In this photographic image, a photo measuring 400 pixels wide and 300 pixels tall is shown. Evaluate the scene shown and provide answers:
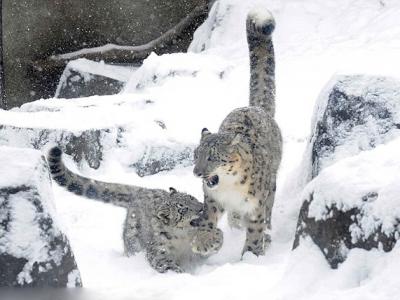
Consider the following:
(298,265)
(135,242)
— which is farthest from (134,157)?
(298,265)

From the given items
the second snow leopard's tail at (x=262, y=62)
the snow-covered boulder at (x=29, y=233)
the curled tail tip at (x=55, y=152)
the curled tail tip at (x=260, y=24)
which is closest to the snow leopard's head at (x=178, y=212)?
the curled tail tip at (x=55, y=152)

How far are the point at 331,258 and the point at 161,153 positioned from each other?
4.91 meters

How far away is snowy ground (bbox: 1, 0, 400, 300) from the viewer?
13.7ft

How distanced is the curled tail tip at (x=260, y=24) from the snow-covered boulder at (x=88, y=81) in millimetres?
6919

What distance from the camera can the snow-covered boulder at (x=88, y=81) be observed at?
14.5m

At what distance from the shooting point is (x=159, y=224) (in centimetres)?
643

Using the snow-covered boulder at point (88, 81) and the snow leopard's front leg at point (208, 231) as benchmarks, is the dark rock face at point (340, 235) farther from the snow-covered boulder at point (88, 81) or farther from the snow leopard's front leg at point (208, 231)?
the snow-covered boulder at point (88, 81)

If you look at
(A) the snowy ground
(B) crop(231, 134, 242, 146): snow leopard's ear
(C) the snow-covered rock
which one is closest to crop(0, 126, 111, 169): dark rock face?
(C) the snow-covered rock

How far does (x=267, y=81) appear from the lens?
25.2ft

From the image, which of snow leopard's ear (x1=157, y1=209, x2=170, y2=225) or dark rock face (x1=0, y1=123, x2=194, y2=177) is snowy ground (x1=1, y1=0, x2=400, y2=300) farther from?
snow leopard's ear (x1=157, y1=209, x2=170, y2=225)

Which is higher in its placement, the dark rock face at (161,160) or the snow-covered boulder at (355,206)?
the snow-covered boulder at (355,206)

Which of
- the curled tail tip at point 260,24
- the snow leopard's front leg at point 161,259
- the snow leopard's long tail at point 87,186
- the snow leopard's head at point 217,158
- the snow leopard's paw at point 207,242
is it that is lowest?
the snow leopard's front leg at point 161,259

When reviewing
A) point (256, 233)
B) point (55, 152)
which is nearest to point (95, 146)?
point (55, 152)

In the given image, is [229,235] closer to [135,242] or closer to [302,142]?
[135,242]
